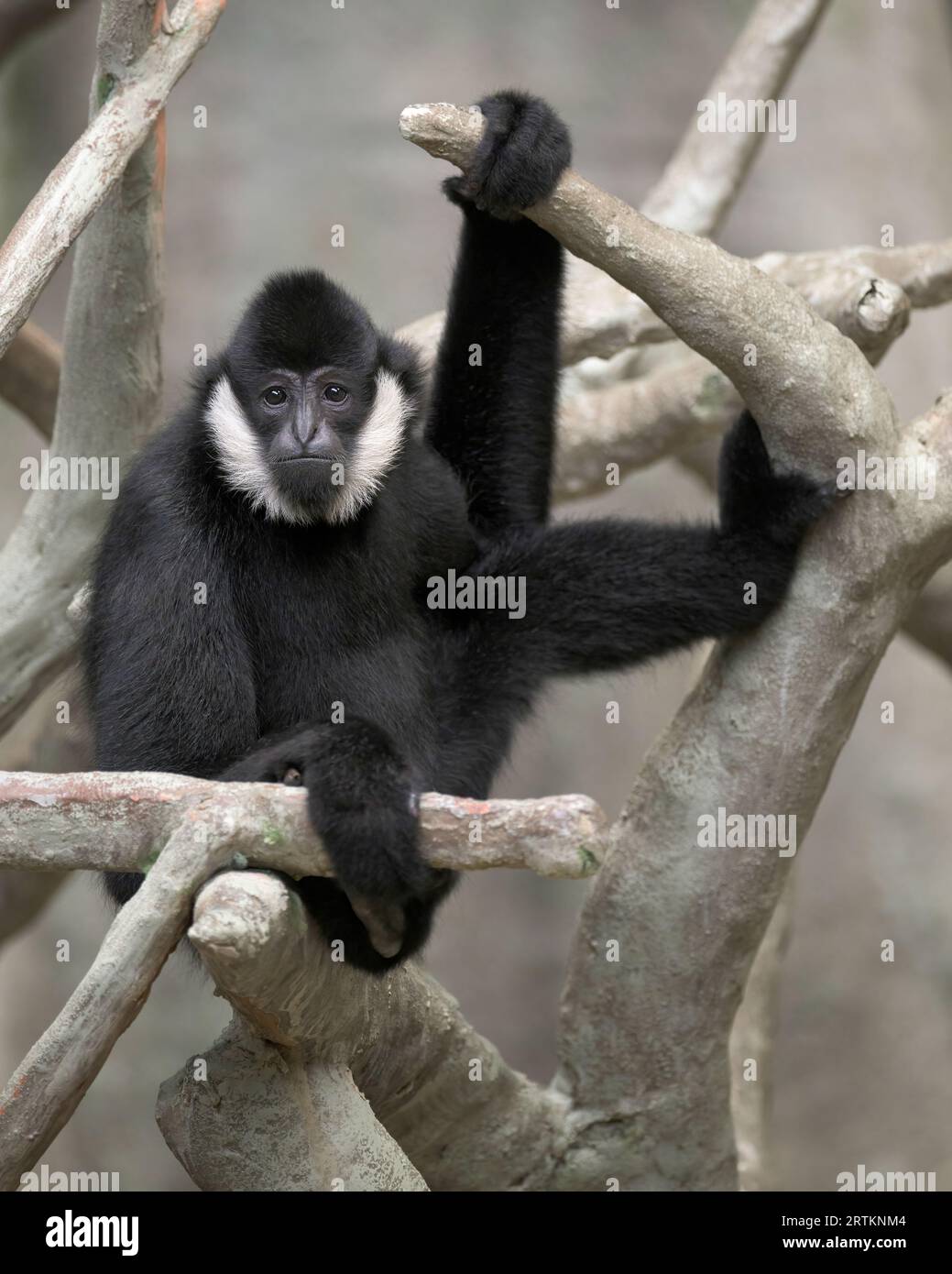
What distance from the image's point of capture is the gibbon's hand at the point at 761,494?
421 centimetres

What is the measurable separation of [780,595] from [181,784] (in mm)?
2056

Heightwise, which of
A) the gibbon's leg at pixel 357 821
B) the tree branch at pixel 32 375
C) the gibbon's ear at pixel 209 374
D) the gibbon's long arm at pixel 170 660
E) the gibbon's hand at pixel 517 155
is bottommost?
the gibbon's leg at pixel 357 821

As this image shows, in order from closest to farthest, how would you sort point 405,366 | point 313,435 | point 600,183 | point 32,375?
1. point 313,435
2. point 405,366
3. point 32,375
4. point 600,183

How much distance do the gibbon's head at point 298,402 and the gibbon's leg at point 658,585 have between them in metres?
0.64

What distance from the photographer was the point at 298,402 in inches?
159

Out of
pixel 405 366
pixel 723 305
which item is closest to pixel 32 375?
pixel 405 366

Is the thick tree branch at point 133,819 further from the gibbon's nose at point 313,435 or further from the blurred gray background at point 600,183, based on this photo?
the blurred gray background at point 600,183

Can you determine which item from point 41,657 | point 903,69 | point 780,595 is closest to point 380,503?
point 780,595

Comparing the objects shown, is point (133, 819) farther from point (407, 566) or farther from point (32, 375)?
point (32, 375)

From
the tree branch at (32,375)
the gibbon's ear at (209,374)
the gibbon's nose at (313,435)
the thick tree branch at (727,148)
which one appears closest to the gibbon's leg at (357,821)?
the gibbon's nose at (313,435)

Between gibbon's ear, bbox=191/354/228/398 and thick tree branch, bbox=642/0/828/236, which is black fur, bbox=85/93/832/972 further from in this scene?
thick tree branch, bbox=642/0/828/236

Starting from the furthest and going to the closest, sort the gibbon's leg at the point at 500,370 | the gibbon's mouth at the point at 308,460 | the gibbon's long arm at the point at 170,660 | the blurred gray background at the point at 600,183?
the blurred gray background at the point at 600,183
the gibbon's leg at the point at 500,370
the gibbon's mouth at the point at 308,460
the gibbon's long arm at the point at 170,660

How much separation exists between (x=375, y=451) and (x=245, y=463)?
0.42 metres

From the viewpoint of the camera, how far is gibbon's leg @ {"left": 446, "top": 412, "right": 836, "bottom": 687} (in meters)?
4.25
